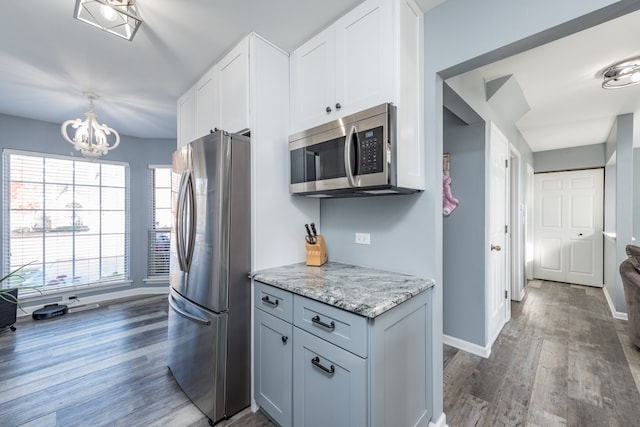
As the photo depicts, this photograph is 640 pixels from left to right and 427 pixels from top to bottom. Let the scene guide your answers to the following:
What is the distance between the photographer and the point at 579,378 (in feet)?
7.00

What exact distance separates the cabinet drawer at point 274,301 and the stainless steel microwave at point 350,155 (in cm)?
69

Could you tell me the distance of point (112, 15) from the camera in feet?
5.35

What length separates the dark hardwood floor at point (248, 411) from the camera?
1762 millimetres

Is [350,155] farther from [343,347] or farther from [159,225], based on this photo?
[159,225]

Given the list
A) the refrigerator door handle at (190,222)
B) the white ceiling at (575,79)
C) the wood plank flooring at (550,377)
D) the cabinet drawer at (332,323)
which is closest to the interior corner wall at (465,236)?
the wood plank flooring at (550,377)

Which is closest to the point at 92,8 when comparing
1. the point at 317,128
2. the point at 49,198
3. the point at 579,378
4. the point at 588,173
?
the point at 317,128

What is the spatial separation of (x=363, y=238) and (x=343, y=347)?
0.88 meters

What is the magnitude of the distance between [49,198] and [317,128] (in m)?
4.24

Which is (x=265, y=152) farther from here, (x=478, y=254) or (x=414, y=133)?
(x=478, y=254)

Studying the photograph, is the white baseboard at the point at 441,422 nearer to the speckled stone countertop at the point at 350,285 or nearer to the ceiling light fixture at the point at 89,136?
the speckled stone countertop at the point at 350,285

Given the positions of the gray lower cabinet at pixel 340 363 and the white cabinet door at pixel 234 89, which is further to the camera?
the white cabinet door at pixel 234 89

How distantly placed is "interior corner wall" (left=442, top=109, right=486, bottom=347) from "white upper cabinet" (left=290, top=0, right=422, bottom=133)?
1220mm

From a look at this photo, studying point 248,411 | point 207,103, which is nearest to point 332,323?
point 248,411

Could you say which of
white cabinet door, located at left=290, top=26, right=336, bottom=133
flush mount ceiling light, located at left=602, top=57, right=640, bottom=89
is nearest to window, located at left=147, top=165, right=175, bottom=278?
white cabinet door, located at left=290, top=26, right=336, bottom=133
